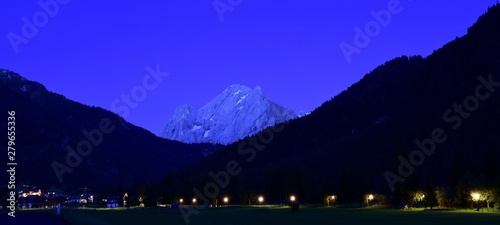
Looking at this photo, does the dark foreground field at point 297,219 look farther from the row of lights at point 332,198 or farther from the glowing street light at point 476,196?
the row of lights at point 332,198

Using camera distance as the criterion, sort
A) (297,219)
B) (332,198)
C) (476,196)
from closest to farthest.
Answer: (297,219) < (476,196) < (332,198)

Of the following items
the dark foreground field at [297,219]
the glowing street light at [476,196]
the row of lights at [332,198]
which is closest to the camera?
the dark foreground field at [297,219]

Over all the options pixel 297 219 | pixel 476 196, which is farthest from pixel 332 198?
pixel 297 219

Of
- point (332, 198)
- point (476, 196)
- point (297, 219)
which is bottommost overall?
point (297, 219)

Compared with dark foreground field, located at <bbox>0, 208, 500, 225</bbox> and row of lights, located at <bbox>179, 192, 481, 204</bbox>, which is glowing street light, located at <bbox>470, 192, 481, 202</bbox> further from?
dark foreground field, located at <bbox>0, 208, 500, 225</bbox>

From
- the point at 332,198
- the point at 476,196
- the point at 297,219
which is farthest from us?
the point at 332,198

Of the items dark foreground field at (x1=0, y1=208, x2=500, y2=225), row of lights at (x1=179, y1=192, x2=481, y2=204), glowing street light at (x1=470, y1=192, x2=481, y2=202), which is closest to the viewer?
dark foreground field at (x1=0, y1=208, x2=500, y2=225)

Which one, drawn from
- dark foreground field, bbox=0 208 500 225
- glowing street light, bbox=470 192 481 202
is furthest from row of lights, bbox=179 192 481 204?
dark foreground field, bbox=0 208 500 225

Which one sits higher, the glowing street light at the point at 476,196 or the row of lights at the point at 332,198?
the row of lights at the point at 332,198

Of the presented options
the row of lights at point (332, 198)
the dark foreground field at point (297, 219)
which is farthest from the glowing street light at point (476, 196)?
the dark foreground field at point (297, 219)

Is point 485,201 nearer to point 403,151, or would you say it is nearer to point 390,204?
point 390,204

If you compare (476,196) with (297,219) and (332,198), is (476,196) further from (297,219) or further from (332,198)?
(332,198)

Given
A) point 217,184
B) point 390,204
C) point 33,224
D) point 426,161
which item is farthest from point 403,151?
point 33,224

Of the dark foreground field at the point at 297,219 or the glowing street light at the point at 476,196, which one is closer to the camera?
the dark foreground field at the point at 297,219
